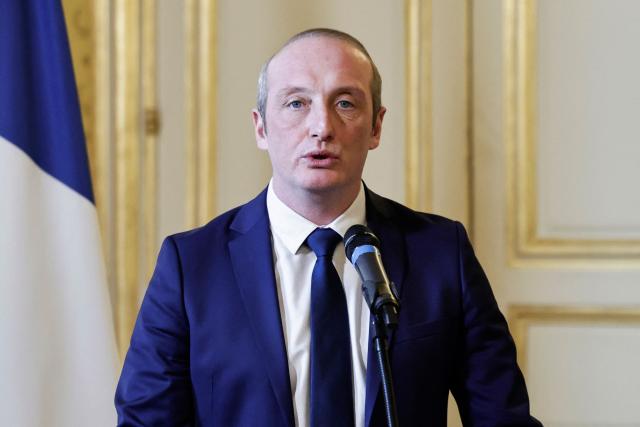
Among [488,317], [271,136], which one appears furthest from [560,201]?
[271,136]

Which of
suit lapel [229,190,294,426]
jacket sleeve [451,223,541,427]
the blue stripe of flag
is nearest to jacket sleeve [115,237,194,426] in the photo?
suit lapel [229,190,294,426]

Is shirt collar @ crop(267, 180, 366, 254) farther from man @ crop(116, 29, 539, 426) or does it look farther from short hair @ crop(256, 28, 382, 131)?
short hair @ crop(256, 28, 382, 131)

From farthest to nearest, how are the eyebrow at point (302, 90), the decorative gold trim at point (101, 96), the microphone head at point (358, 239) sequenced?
the decorative gold trim at point (101, 96)
the eyebrow at point (302, 90)
the microphone head at point (358, 239)

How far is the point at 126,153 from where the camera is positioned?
258 cm

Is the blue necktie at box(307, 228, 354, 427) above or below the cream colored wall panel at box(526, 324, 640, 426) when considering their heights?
above

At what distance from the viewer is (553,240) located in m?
2.50

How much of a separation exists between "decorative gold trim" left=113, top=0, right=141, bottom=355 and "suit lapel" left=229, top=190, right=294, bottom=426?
96cm

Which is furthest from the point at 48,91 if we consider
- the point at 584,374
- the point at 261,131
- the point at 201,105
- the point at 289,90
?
the point at 584,374

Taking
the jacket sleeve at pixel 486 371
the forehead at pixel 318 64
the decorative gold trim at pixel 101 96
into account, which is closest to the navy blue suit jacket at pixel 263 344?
the jacket sleeve at pixel 486 371

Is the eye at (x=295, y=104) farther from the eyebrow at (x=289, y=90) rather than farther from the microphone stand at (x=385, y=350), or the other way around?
the microphone stand at (x=385, y=350)

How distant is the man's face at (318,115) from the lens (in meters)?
1.55

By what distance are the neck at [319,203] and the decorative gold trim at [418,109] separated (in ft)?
2.95

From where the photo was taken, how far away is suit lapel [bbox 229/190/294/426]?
4.90ft

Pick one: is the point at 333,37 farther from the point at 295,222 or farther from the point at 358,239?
the point at 358,239
